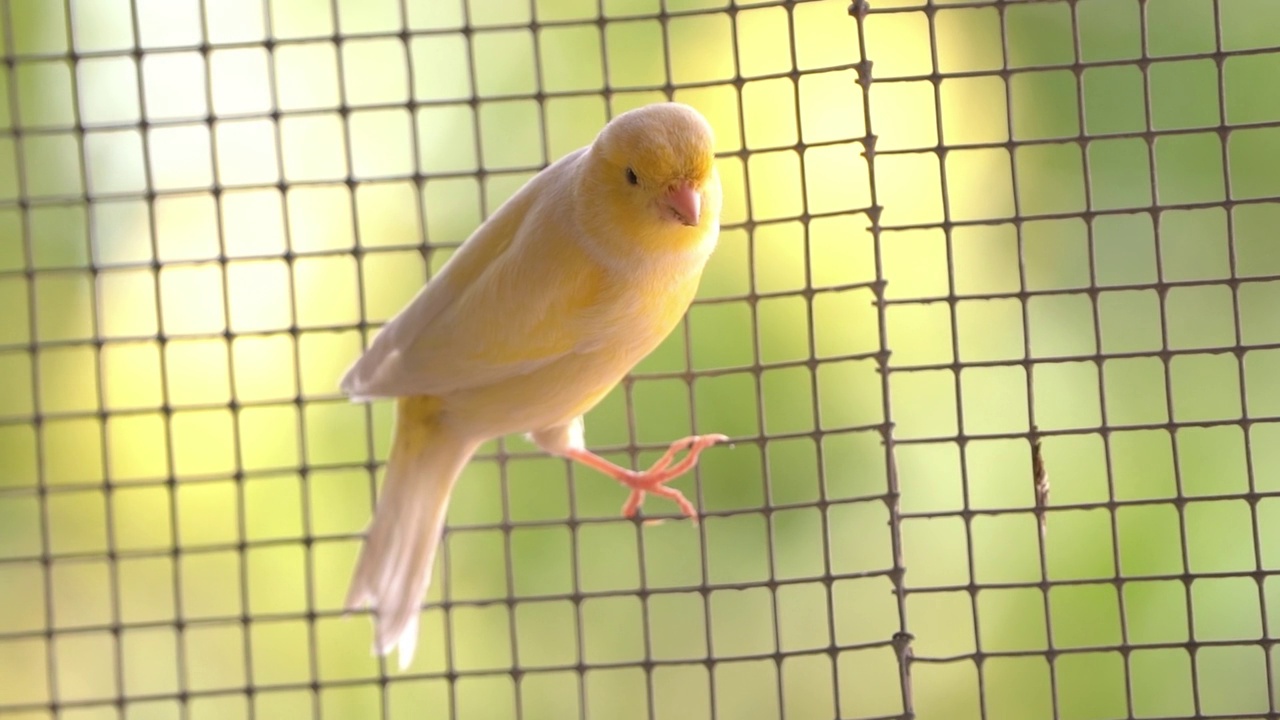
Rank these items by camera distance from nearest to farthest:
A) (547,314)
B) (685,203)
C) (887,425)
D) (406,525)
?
1. (685,203)
2. (547,314)
3. (887,425)
4. (406,525)

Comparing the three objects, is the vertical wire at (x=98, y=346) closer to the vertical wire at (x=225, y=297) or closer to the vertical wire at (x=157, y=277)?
the vertical wire at (x=157, y=277)

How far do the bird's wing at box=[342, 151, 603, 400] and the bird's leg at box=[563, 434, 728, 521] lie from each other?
0.81 feet

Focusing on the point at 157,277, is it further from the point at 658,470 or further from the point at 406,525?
the point at 658,470

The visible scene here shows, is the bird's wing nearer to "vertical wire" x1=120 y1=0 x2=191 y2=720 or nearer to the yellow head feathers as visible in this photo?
the yellow head feathers

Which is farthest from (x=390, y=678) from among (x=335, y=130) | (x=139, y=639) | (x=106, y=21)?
(x=106, y=21)

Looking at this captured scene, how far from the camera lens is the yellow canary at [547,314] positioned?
1.73 m

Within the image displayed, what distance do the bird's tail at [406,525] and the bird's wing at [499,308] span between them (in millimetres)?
100

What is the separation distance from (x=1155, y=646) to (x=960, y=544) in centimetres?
79

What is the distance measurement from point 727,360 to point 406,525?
857mm

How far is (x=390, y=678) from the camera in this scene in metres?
2.12

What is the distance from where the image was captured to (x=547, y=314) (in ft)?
5.96

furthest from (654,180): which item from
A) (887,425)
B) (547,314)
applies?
(887,425)

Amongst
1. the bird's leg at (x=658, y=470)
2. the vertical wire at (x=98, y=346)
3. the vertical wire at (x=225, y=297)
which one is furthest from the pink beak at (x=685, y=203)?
the vertical wire at (x=98, y=346)

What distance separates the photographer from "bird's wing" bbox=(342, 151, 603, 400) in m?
1.81
